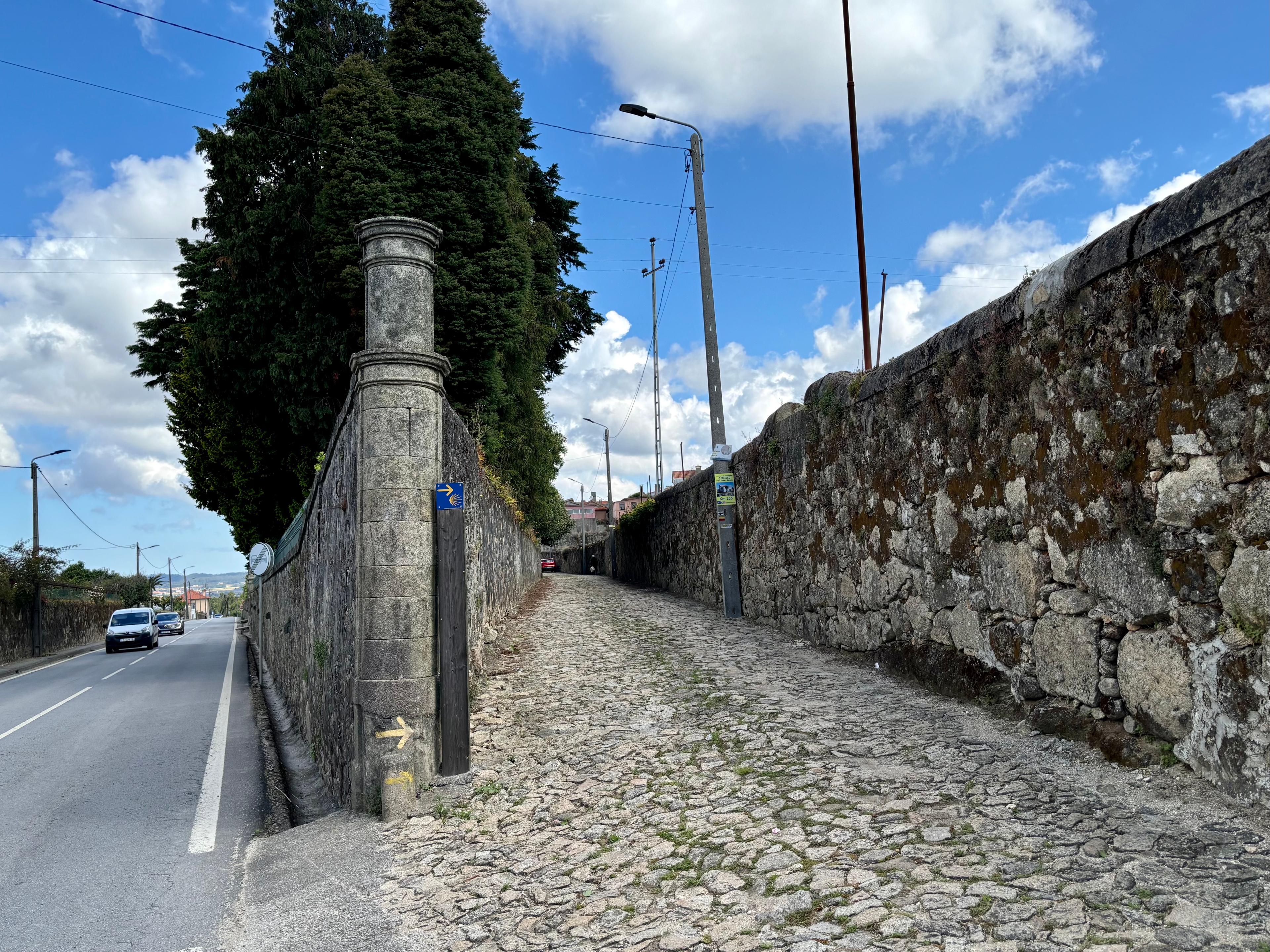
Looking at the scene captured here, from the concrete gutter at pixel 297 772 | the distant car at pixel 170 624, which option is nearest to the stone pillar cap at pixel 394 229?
the concrete gutter at pixel 297 772

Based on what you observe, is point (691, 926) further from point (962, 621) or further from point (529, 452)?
point (529, 452)

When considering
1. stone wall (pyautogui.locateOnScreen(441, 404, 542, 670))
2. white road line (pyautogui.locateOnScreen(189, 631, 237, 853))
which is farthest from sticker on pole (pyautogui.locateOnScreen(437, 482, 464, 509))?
white road line (pyautogui.locateOnScreen(189, 631, 237, 853))

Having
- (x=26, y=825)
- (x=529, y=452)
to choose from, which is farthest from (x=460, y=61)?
(x=26, y=825)

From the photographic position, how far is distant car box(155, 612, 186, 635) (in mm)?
42375

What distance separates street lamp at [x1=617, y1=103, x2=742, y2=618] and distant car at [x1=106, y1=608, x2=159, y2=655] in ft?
78.6

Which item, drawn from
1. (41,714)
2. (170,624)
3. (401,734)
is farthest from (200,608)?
(401,734)

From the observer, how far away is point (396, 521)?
561 cm

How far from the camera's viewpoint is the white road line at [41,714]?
10891 mm

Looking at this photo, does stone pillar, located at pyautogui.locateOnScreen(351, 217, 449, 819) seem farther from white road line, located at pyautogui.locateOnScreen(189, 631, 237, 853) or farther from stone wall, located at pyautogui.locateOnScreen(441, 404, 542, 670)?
white road line, located at pyautogui.locateOnScreen(189, 631, 237, 853)

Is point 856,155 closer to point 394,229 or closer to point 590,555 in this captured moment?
point 394,229

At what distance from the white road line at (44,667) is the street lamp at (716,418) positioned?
17.6 meters

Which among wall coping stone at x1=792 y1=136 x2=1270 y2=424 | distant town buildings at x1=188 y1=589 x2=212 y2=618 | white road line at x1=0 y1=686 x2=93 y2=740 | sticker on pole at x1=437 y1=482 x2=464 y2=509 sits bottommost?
distant town buildings at x1=188 y1=589 x2=212 y2=618

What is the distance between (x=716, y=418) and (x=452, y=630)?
837 cm

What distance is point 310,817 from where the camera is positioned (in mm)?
6305
